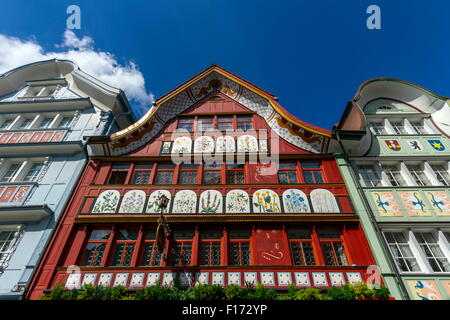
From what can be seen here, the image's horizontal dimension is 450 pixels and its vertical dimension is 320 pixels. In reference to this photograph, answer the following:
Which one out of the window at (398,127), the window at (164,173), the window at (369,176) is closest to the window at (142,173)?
the window at (164,173)

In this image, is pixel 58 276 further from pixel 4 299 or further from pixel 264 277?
pixel 264 277

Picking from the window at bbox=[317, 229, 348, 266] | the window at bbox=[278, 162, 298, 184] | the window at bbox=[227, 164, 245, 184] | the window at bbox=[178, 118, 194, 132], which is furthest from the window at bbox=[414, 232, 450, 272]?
the window at bbox=[178, 118, 194, 132]

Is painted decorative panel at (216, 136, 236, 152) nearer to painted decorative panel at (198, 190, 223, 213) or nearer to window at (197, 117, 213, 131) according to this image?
window at (197, 117, 213, 131)

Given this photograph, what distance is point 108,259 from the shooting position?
991 cm

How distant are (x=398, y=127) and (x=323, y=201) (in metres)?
7.36

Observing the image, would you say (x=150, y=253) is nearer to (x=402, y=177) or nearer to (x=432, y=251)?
(x=432, y=251)

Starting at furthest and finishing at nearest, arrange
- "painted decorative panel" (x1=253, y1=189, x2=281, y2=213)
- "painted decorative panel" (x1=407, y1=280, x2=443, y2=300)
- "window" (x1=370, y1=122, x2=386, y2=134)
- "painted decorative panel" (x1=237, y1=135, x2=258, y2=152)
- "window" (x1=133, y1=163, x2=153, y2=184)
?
Result: 1. "window" (x1=370, y1=122, x2=386, y2=134)
2. "painted decorative panel" (x1=237, y1=135, x2=258, y2=152)
3. "window" (x1=133, y1=163, x2=153, y2=184)
4. "painted decorative panel" (x1=253, y1=189, x2=281, y2=213)
5. "painted decorative panel" (x1=407, y1=280, x2=443, y2=300)

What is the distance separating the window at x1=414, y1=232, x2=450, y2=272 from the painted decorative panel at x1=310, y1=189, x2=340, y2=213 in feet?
10.9

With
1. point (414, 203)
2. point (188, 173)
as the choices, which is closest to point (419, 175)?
point (414, 203)

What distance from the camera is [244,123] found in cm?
1530

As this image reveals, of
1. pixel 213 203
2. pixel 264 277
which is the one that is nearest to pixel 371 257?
pixel 264 277

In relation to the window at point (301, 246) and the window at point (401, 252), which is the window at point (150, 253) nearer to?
the window at point (301, 246)

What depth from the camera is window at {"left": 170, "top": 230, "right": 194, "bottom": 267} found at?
9.88m
